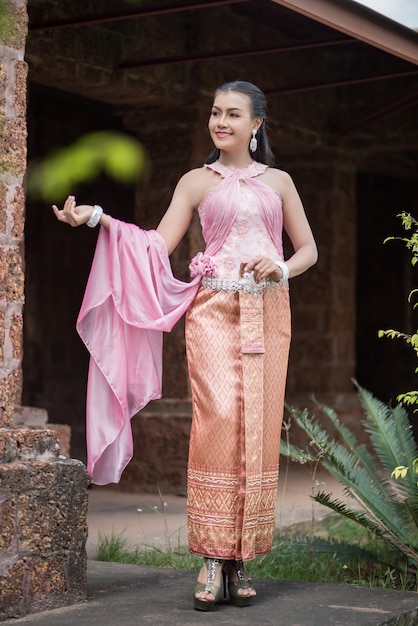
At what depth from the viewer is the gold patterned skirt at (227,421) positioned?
11.2ft

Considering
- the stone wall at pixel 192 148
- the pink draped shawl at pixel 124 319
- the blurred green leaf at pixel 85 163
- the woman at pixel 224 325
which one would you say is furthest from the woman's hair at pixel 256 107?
the blurred green leaf at pixel 85 163

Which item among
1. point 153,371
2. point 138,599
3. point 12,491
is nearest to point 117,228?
point 153,371

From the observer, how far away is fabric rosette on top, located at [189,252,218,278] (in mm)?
3473

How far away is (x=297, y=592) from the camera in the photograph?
12.2 feet

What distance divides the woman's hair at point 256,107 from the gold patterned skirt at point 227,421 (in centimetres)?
47

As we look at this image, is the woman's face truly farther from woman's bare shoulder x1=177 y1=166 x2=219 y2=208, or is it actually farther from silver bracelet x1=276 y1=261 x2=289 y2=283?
silver bracelet x1=276 y1=261 x2=289 y2=283

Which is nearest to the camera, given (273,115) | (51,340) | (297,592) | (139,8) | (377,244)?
(297,592)

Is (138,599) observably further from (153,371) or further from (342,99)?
(342,99)

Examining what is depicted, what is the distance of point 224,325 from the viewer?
3484mm

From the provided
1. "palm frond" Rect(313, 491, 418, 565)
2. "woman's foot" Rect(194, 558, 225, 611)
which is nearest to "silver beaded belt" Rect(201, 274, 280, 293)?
"woman's foot" Rect(194, 558, 225, 611)

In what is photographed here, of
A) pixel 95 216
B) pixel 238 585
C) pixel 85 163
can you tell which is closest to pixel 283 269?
pixel 95 216

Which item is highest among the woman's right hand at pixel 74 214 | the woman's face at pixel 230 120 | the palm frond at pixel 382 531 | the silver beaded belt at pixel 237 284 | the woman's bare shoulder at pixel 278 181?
the woman's face at pixel 230 120

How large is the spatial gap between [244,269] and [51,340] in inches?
235

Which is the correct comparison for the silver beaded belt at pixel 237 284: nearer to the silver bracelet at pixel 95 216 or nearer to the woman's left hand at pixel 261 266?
the woman's left hand at pixel 261 266
